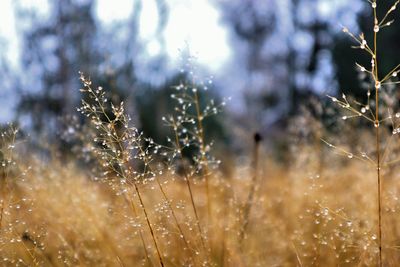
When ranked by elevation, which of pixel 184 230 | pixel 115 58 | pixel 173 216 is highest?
pixel 115 58

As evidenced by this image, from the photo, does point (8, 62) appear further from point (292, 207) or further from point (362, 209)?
point (362, 209)

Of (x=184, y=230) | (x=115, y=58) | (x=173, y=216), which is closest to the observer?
(x=173, y=216)

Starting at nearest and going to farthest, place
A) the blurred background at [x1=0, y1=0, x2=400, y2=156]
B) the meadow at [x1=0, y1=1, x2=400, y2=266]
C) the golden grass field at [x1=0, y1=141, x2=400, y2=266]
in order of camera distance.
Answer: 1. the meadow at [x1=0, y1=1, x2=400, y2=266]
2. the golden grass field at [x1=0, y1=141, x2=400, y2=266]
3. the blurred background at [x1=0, y1=0, x2=400, y2=156]

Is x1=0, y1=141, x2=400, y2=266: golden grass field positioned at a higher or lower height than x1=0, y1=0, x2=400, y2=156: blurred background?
lower

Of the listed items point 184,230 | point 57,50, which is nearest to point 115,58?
point 57,50

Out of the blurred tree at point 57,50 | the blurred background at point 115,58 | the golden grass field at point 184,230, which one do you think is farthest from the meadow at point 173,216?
the blurred tree at point 57,50

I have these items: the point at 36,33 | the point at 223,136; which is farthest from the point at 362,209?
the point at 223,136

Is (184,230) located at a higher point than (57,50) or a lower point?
lower

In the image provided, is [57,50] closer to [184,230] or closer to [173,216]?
[184,230]

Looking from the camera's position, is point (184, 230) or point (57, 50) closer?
point (184, 230)

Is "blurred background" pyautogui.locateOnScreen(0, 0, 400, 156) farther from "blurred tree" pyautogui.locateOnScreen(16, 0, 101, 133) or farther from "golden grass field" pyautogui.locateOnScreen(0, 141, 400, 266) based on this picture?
"golden grass field" pyautogui.locateOnScreen(0, 141, 400, 266)

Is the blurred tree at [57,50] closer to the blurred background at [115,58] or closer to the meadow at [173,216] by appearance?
the blurred background at [115,58]

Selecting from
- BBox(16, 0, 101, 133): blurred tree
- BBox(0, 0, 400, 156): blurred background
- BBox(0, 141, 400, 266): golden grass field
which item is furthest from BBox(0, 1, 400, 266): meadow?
BBox(16, 0, 101, 133): blurred tree
